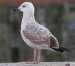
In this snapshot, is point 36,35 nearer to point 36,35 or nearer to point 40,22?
point 36,35

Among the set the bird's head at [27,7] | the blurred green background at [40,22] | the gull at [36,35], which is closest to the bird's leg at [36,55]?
the gull at [36,35]

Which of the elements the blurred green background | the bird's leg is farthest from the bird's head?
the blurred green background

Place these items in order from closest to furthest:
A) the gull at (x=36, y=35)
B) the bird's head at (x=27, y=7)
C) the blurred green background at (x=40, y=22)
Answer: the gull at (x=36, y=35)
the bird's head at (x=27, y=7)
the blurred green background at (x=40, y=22)

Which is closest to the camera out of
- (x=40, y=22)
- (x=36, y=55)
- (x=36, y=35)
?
(x=36, y=35)

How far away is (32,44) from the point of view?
4961mm

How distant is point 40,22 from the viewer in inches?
553

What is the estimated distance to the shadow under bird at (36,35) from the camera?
4902mm

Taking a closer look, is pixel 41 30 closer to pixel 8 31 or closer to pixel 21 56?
pixel 21 56

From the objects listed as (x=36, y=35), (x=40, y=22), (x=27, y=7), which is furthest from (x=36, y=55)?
(x=40, y=22)

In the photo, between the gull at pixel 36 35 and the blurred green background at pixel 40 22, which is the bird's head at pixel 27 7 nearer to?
the gull at pixel 36 35

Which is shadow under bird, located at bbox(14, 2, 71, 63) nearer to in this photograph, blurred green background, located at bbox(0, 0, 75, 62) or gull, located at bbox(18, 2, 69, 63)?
gull, located at bbox(18, 2, 69, 63)

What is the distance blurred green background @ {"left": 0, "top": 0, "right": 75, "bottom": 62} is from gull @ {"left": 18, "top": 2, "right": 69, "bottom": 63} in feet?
22.5

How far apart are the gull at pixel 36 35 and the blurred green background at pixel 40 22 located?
6.86 meters

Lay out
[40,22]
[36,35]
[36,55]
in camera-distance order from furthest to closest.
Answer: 1. [40,22]
2. [36,55]
3. [36,35]
